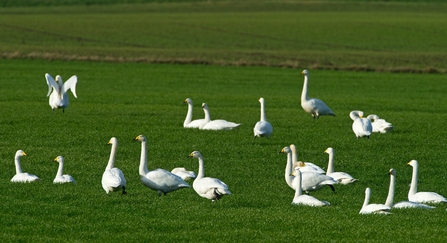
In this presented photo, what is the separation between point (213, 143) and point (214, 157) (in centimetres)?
215

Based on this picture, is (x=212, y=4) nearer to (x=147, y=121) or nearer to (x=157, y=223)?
(x=147, y=121)

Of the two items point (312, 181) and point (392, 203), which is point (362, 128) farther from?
point (392, 203)

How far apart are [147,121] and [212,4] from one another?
92.2m

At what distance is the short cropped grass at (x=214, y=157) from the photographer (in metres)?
10.7

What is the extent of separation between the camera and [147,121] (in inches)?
954

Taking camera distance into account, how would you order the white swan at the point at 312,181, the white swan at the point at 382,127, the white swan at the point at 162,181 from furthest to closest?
the white swan at the point at 382,127
the white swan at the point at 312,181
the white swan at the point at 162,181

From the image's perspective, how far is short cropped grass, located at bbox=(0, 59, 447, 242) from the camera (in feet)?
35.2

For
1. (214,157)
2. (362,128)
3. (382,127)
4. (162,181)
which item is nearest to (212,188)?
(162,181)

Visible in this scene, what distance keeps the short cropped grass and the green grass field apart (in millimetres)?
40

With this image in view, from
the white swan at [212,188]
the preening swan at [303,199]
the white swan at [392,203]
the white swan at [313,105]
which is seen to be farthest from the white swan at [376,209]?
the white swan at [313,105]

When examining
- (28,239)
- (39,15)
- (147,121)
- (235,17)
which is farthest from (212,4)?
(28,239)

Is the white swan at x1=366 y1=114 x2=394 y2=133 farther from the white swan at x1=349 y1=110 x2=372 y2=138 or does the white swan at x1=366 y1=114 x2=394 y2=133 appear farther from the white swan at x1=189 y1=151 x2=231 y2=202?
the white swan at x1=189 y1=151 x2=231 y2=202

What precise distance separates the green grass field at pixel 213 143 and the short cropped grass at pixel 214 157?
4 cm

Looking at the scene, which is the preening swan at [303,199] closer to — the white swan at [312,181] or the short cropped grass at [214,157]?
the short cropped grass at [214,157]
